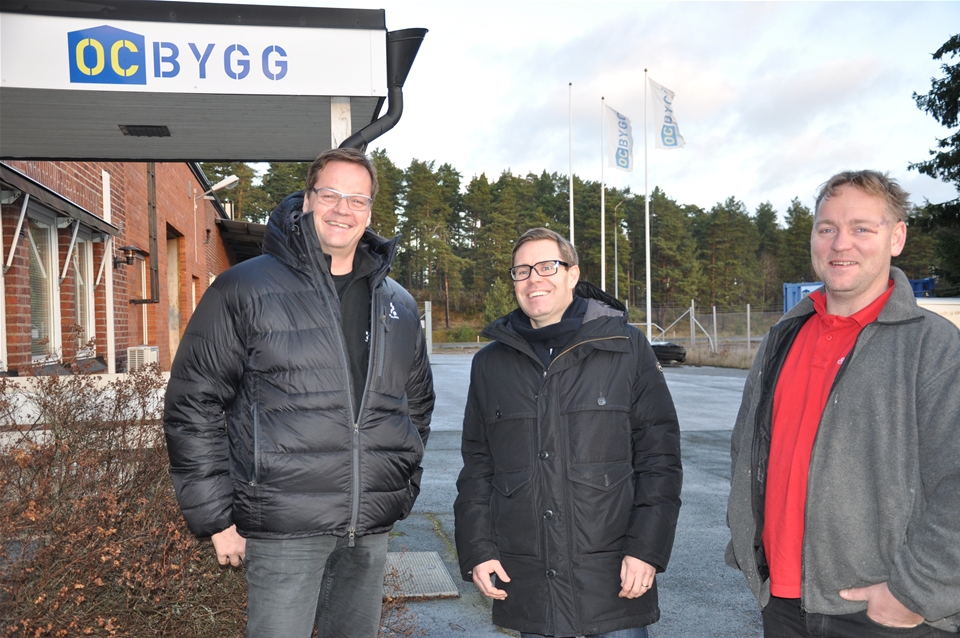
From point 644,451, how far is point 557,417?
0.32 metres

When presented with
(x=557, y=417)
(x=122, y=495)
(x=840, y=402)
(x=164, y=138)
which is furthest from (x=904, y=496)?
(x=164, y=138)

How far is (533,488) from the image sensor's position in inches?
99.9

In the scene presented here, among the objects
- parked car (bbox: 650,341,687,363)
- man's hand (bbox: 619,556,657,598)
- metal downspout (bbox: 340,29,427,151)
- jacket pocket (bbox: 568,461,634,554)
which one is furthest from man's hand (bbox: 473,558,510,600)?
parked car (bbox: 650,341,687,363)

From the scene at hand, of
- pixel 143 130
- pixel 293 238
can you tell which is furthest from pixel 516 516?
pixel 143 130

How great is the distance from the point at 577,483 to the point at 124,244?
29.6 ft

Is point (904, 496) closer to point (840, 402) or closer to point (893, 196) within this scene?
point (840, 402)

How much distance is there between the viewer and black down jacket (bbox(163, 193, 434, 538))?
2.35m

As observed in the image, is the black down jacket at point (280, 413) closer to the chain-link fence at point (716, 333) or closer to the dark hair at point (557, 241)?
the dark hair at point (557, 241)

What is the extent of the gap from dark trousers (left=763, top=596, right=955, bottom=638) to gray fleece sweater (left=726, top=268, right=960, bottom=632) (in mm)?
31

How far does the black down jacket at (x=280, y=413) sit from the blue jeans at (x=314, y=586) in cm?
7

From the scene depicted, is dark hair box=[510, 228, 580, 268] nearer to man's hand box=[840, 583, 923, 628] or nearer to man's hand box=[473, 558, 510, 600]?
man's hand box=[473, 558, 510, 600]

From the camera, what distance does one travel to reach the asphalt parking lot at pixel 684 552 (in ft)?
13.6

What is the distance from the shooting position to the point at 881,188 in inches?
86.1

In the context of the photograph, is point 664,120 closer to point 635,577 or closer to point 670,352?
point 670,352
